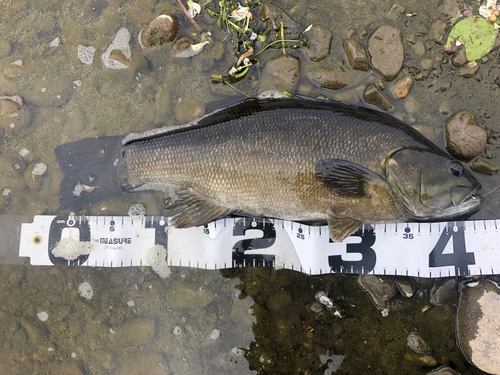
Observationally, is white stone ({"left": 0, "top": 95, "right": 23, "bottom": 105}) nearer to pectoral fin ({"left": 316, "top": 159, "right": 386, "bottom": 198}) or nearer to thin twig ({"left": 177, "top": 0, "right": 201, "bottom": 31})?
thin twig ({"left": 177, "top": 0, "right": 201, "bottom": 31})

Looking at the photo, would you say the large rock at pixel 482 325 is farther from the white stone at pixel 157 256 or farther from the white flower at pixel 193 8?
the white flower at pixel 193 8

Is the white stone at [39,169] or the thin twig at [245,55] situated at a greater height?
the thin twig at [245,55]

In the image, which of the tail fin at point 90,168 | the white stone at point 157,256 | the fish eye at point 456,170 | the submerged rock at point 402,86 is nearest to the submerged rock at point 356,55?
the submerged rock at point 402,86

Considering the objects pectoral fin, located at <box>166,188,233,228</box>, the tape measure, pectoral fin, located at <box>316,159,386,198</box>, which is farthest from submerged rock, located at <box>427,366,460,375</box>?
pectoral fin, located at <box>166,188,233,228</box>

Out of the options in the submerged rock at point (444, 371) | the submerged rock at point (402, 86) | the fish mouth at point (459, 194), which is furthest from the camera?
the submerged rock at point (402, 86)

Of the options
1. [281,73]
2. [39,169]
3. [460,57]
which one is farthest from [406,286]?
[39,169]

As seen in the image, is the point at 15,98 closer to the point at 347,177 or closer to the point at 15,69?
the point at 15,69
